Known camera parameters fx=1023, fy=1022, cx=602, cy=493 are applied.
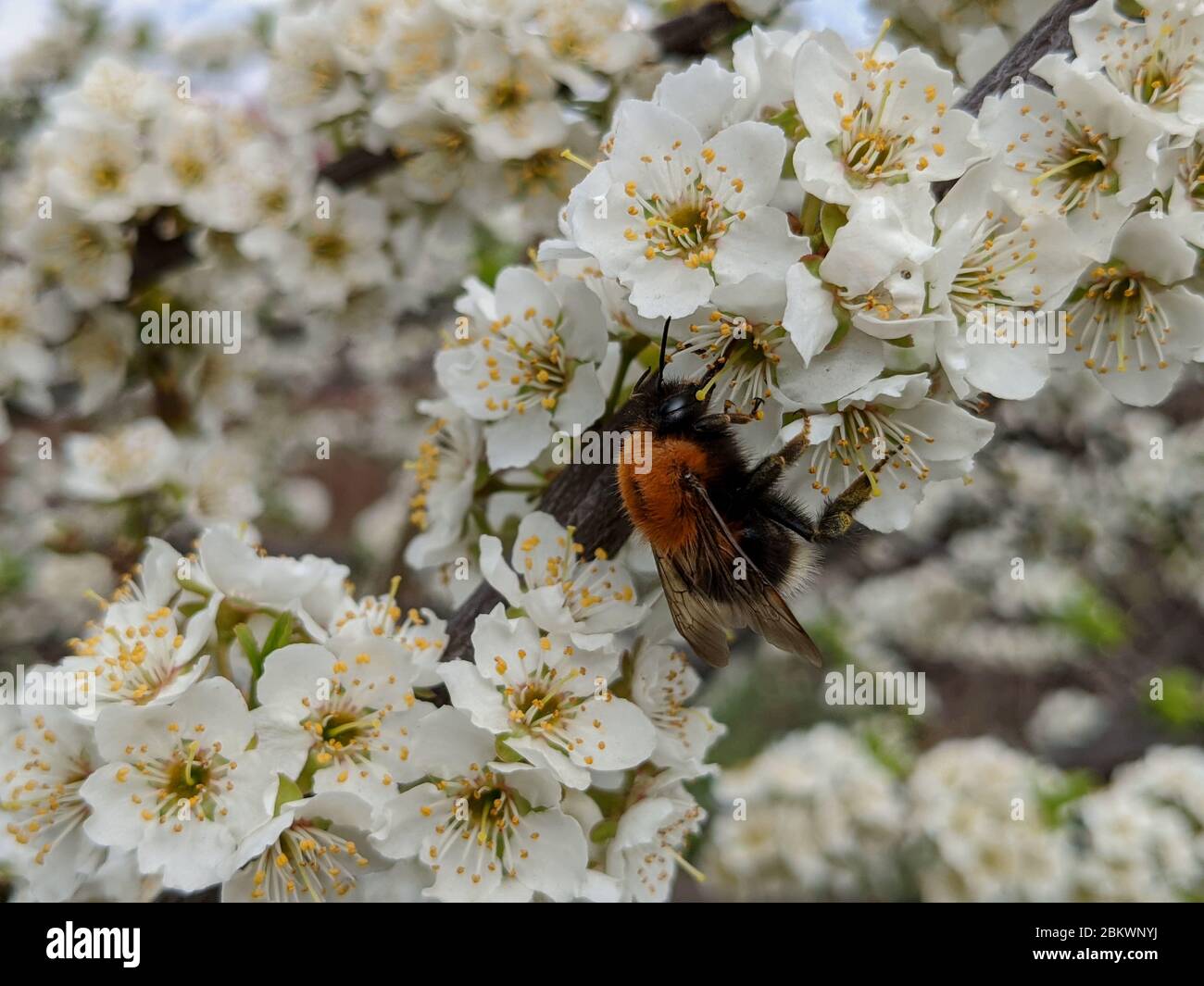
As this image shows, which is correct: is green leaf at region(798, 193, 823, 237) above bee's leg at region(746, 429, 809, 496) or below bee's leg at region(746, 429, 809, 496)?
above

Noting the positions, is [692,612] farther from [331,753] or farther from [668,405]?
[331,753]

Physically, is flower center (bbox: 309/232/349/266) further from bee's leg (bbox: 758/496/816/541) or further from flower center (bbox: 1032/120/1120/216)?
flower center (bbox: 1032/120/1120/216)

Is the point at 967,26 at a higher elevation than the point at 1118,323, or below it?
higher

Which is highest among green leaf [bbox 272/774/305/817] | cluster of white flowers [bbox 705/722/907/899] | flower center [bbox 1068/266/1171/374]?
flower center [bbox 1068/266/1171/374]

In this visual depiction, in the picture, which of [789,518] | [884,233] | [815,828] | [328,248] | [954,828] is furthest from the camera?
[815,828]

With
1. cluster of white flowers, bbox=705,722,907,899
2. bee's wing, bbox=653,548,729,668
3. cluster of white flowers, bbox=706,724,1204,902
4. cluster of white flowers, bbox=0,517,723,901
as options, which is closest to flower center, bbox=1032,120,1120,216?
bee's wing, bbox=653,548,729,668

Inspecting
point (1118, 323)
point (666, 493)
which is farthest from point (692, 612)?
point (1118, 323)
